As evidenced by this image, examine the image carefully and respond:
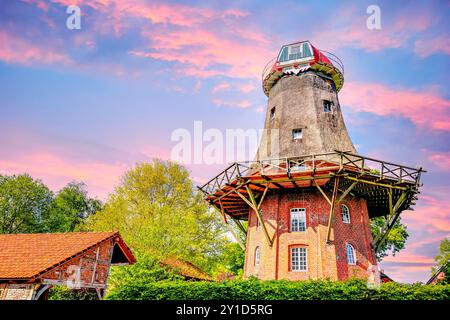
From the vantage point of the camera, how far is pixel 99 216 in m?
21.1

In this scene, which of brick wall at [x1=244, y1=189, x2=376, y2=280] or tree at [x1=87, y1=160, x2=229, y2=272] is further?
tree at [x1=87, y1=160, x2=229, y2=272]

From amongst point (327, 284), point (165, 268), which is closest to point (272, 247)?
point (327, 284)

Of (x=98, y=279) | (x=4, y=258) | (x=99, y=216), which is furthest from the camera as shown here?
(x=99, y=216)

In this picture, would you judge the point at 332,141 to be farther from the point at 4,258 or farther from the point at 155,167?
the point at 4,258

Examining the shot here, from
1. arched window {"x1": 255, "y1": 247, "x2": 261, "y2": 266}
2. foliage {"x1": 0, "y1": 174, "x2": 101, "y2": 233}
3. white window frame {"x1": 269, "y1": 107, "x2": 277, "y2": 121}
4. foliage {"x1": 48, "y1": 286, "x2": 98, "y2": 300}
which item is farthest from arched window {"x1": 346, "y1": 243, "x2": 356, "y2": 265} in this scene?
foliage {"x1": 0, "y1": 174, "x2": 101, "y2": 233}

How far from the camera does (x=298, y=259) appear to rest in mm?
15953

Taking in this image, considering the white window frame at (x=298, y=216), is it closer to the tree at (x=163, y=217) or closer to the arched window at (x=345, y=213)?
the arched window at (x=345, y=213)

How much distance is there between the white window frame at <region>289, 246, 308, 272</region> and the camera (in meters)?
15.7

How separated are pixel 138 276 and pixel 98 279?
2010 millimetres

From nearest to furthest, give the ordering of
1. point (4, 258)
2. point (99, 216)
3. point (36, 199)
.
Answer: point (4, 258) < point (99, 216) < point (36, 199)

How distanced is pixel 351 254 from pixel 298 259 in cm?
287

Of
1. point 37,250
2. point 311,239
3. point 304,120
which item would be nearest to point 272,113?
point 304,120

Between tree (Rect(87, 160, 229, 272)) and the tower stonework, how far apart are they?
6.22 metres

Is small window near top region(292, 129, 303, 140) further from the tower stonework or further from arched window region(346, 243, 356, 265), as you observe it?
arched window region(346, 243, 356, 265)
